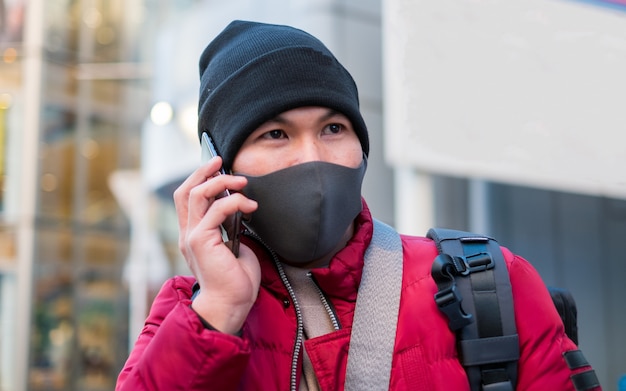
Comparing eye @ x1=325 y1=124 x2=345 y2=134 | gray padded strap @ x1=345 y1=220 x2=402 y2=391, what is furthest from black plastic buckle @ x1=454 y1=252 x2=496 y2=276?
eye @ x1=325 y1=124 x2=345 y2=134

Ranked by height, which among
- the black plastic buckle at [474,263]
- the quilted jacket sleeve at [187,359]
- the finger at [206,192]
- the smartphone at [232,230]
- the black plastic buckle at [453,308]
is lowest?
the quilted jacket sleeve at [187,359]

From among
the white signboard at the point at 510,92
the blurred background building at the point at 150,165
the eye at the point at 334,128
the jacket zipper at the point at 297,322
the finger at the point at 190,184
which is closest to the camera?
the jacket zipper at the point at 297,322

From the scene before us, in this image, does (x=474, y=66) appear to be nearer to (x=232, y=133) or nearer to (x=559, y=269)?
(x=559, y=269)

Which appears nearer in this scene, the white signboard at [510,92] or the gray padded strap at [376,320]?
the gray padded strap at [376,320]

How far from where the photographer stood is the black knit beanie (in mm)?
1896

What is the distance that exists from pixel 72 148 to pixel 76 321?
347 centimetres

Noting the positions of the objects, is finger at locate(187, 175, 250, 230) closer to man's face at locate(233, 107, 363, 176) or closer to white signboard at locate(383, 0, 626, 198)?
man's face at locate(233, 107, 363, 176)

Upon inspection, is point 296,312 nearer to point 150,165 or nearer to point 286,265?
point 286,265

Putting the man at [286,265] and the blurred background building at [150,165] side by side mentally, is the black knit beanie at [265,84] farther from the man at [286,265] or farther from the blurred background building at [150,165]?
the blurred background building at [150,165]

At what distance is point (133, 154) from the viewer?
1817cm

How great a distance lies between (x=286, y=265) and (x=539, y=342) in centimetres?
58

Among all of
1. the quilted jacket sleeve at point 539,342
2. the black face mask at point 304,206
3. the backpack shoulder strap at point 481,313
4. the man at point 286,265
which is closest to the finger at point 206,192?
the man at point 286,265

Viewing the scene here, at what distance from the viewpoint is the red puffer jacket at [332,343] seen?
64.8 inches

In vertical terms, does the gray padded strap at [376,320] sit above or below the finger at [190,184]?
below
